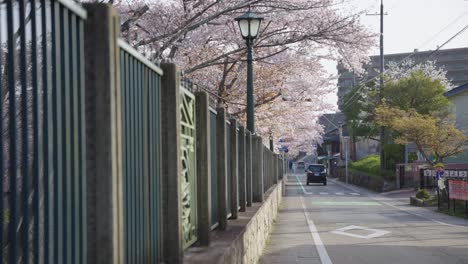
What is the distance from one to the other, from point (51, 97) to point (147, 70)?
1785mm

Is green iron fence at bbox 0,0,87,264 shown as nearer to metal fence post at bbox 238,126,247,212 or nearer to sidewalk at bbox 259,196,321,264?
metal fence post at bbox 238,126,247,212

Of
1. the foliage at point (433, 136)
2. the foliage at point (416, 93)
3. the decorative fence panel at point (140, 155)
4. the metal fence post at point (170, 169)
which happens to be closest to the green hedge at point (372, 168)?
the foliage at point (416, 93)

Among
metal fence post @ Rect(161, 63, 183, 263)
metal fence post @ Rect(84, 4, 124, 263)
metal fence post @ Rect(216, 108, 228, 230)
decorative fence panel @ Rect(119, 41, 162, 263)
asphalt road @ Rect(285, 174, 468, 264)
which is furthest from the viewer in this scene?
asphalt road @ Rect(285, 174, 468, 264)

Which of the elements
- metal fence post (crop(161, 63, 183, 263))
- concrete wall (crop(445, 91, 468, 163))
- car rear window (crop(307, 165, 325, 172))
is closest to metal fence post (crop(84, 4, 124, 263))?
metal fence post (crop(161, 63, 183, 263))

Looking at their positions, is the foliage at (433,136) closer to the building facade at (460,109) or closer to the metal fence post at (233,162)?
the building facade at (460,109)

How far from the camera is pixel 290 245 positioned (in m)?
13.6

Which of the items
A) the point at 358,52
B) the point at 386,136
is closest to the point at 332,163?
the point at 386,136

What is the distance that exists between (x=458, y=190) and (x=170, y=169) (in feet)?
67.4

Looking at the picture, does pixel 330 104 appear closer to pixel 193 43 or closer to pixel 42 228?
pixel 193 43

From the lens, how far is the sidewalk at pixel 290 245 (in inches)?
451

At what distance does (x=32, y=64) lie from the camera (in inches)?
102

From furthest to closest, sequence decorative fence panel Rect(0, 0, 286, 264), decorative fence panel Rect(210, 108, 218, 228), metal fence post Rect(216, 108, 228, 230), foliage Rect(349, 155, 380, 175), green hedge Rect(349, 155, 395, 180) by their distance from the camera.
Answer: foliage Rect(349, 155, 380, 175), green hedge Rect(349, 155, 395, 180), metal fence post Rect(216, 108, 228, 230), decorative fence panel Rect(210, 108, 218, 228), decorative fence panel Rect(0, 0, 286, 264)

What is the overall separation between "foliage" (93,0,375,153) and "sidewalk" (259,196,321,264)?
375cm

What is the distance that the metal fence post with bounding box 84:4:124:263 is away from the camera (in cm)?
320
